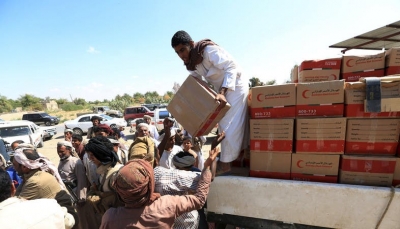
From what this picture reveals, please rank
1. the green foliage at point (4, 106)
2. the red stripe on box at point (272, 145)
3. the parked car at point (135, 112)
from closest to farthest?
the red stripe on box at point (272, 145) → the parked car at point (135, 112) → the green foliage at point (4, 106)

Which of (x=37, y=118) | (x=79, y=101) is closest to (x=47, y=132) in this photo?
(x=37, y=118)

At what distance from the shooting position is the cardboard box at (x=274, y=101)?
1796mm

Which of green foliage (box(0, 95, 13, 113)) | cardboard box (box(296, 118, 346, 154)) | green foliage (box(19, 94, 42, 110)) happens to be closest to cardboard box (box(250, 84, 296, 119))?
cardboard box (box(296, 118, 346, 154))

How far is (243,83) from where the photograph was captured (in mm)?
2180

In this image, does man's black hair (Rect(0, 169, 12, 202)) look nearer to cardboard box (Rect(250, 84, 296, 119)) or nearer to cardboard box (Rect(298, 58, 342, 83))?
cardboard box (Rect(250, 84, 296, 119))

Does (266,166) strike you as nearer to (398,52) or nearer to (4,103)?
(398,52)

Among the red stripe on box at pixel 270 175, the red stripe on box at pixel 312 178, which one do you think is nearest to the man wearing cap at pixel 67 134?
the red stripe on box at pixel 270 175

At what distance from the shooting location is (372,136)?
1.63 metres

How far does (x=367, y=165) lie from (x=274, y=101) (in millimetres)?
853

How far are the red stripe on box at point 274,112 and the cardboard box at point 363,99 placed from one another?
1.29ft

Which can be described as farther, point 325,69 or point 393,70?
point 325,69

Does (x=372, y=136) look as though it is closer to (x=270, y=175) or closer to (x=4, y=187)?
(x=270, y=175)

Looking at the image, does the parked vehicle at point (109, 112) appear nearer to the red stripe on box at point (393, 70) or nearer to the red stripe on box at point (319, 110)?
the red stripe on box at point (319, 110)

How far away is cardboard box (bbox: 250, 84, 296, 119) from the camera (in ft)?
5.89
